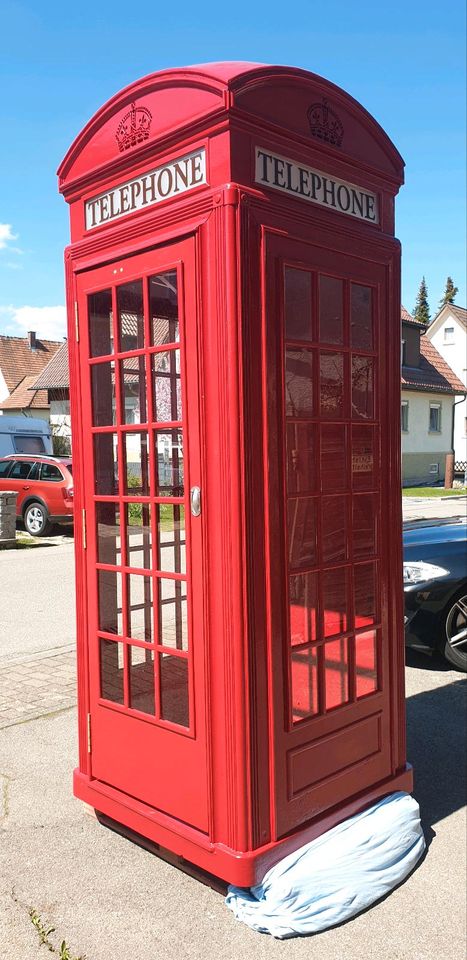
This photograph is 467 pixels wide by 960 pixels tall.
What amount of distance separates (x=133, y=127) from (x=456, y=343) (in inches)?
1701

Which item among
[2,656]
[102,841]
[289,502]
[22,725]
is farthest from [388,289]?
[2,656]

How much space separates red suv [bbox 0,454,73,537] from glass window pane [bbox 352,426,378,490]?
11666 millimetres

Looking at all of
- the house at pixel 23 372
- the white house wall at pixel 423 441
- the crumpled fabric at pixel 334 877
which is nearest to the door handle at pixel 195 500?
the crumpled fabric at pixel 334 877

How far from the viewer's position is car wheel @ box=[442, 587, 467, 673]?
5.80 m

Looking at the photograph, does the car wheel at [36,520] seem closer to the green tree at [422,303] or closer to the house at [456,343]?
the house at [456,343]

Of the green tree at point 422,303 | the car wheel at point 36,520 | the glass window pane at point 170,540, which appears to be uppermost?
the green tree at point 422,303

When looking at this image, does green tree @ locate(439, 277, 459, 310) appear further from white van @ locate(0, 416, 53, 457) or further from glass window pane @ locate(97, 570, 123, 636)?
glass window pane @ locate(97, 570, 123, 636)

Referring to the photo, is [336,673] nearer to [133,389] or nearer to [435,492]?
[133,389]

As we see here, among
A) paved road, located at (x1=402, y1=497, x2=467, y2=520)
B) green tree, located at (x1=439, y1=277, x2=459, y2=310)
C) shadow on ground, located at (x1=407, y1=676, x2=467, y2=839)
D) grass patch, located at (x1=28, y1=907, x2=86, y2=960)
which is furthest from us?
green tree, located at (x1=439, y1=277, x2=459, y2=310)

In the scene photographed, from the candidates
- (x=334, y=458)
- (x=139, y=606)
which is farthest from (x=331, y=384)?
(x=139, y=606)

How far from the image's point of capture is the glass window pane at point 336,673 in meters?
3.10

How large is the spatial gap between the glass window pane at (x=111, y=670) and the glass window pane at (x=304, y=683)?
77 cm

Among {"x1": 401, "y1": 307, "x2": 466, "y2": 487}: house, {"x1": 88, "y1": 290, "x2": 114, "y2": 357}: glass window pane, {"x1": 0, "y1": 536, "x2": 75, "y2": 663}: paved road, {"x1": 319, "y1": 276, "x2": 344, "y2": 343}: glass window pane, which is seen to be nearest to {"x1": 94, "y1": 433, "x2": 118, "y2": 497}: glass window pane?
{"x1": 88, "y1": 290, "x2": 114, "y2": 357}: glass window pane

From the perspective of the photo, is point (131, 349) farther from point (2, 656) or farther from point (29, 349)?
point (29, 349)
